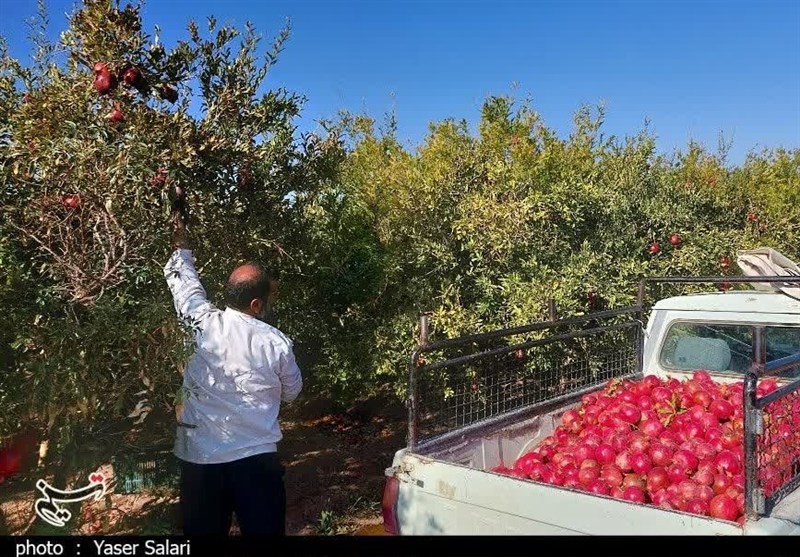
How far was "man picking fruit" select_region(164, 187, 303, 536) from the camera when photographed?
9.70 feet

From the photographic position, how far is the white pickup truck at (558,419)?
2.48m

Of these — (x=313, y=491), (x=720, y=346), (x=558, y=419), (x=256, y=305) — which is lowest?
(x=313, y=491)

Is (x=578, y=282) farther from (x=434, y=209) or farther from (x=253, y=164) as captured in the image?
(x=253, y=164)

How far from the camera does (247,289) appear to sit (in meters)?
3.12

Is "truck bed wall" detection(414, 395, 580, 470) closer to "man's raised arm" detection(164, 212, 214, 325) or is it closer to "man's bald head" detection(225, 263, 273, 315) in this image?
"man's bald head" detection(225, 263, 273, 315)

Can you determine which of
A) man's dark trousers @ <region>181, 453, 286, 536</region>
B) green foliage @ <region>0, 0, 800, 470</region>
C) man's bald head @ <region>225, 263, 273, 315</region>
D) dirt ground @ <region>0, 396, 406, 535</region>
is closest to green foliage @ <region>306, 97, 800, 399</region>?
green foliage @ <region>0, 0, 800, 470</region>

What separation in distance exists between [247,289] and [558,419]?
2215 mm

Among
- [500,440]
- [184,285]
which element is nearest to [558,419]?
[500,440]

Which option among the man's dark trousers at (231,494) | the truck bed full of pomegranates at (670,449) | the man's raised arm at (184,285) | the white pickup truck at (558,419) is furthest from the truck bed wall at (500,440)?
the man's raised arm at (184,285)

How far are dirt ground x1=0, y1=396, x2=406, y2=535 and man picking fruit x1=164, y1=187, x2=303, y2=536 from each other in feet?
0.77

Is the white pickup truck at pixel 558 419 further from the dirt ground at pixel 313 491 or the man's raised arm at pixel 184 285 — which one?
the man's raised arm at pixel 184 285

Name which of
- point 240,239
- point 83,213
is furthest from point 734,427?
point 83,213

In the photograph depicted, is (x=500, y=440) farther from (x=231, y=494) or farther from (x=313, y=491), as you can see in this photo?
(x=313, y=491)

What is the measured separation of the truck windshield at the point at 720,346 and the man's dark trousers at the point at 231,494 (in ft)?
10.5
